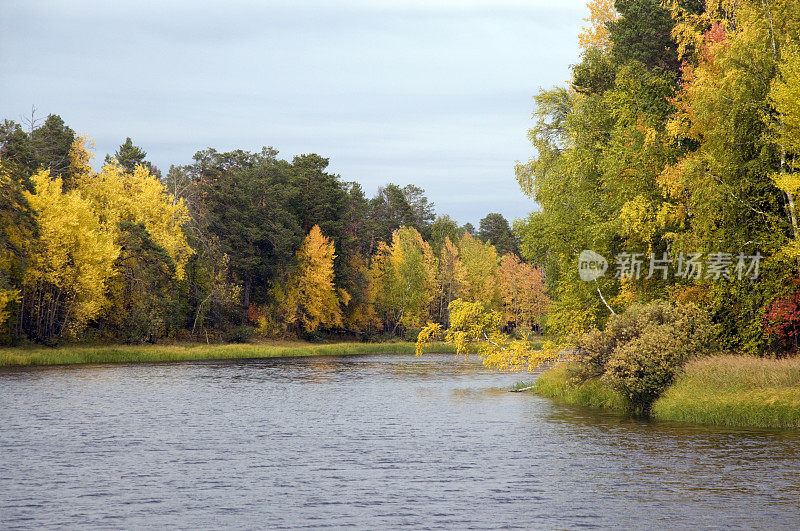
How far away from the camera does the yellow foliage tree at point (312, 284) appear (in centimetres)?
9206

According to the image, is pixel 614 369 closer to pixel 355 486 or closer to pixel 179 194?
pixel 355 486

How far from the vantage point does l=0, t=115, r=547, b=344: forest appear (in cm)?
6247

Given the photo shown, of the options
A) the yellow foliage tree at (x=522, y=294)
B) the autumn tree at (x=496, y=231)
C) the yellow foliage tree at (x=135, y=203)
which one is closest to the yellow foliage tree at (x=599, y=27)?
the yellow foliage tree at (x=135, y=203)

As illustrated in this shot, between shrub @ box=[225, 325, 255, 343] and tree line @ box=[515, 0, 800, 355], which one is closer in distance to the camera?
tree line @ box=[515, 0, 800, 355]

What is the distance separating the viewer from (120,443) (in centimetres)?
2667

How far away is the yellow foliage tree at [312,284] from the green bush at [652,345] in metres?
61.6

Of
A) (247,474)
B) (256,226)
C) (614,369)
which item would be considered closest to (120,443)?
(247,474)

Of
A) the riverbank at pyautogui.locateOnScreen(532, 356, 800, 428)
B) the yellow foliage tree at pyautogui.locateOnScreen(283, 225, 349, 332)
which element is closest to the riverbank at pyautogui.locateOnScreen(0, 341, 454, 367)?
the yellow foliage tree at pyautogui.locateOnScreen(283, 225, 349, 332)

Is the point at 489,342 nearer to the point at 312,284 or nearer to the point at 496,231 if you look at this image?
the point at 312,284

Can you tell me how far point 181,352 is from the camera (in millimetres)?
70562

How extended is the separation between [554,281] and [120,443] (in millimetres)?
27893

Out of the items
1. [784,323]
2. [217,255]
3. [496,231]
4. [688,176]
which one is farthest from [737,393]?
[496,231]

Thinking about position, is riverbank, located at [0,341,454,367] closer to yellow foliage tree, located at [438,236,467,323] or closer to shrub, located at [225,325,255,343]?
shrub, located at [225,325,255,343]

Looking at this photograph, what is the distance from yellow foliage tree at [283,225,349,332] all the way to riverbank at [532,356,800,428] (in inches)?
2508
